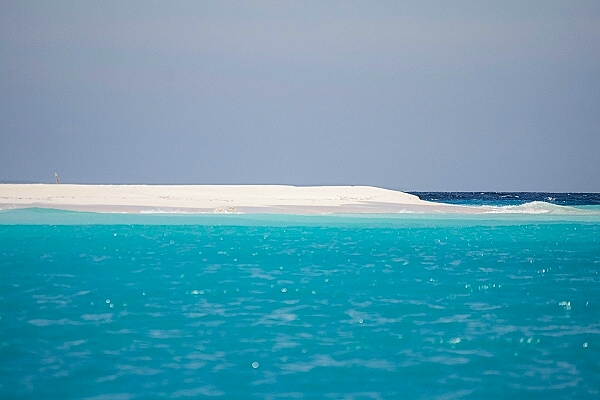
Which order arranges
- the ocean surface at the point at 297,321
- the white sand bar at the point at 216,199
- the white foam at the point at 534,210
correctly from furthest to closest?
the white foam at the point at 534,210 → the white sand bar at the point at 216,199 → the ocean surface at the point at 297,321

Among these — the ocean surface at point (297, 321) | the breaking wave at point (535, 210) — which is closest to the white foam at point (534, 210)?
the breaking wave at point (535, 210)

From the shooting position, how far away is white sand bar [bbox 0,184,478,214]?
42.3 meters

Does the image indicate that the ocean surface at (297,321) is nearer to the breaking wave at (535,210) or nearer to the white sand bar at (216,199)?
the white sand bar at (216,199)

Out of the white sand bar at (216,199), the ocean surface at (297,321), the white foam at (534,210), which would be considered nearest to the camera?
the ocean surface at (297,321)

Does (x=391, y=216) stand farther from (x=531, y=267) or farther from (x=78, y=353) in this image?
(x=78, y=353)

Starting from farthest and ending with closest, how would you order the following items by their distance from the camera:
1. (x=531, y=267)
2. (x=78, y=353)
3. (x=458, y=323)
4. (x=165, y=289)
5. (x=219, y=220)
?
(x=219, y=220), (x=531, y=267), (x=165, y=289), (x=458, y=323), (x=78, y=353)

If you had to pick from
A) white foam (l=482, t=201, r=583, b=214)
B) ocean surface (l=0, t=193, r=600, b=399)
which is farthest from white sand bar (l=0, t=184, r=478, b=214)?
ocean surface (l=0, t=193, r=600, b=399)

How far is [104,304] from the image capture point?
11805 mm

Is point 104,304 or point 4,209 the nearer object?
point 104,304

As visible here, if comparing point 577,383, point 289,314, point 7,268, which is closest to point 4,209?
point 7,268

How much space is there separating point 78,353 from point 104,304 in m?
3.18

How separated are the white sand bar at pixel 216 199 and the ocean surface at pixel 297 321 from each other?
20288 mm

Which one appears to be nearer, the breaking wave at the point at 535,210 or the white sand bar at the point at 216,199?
the white sand bar at the point at 216,199

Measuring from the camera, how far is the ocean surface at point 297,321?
7691mm
